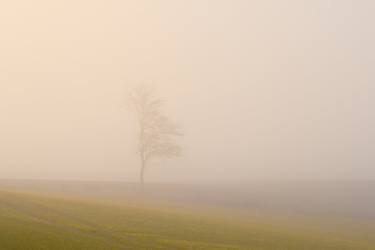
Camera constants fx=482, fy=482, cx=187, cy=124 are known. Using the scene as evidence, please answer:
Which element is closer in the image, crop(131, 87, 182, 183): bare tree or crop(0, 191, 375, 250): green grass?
crop(0, 191, 375, 250): green grass

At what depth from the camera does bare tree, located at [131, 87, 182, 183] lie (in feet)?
227

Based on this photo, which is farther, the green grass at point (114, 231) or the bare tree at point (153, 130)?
the bare tree at point (153, 130)

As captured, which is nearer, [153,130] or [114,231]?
[114,231]

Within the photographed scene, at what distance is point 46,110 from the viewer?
196m

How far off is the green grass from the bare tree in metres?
28.3

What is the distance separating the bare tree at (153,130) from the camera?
227 ft

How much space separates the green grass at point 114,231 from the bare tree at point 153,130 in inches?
1114

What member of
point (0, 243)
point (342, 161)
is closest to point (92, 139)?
point (342, 161)

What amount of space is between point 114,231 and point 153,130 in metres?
39.2

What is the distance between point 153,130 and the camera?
69.2 metres

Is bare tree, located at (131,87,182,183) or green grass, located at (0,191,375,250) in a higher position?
bare tree, located at (131,87,182,183)

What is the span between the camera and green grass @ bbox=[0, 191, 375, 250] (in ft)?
79.0

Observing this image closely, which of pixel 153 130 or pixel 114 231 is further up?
pixel 153 130

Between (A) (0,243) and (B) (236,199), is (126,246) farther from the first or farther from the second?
(B) (236,199)
